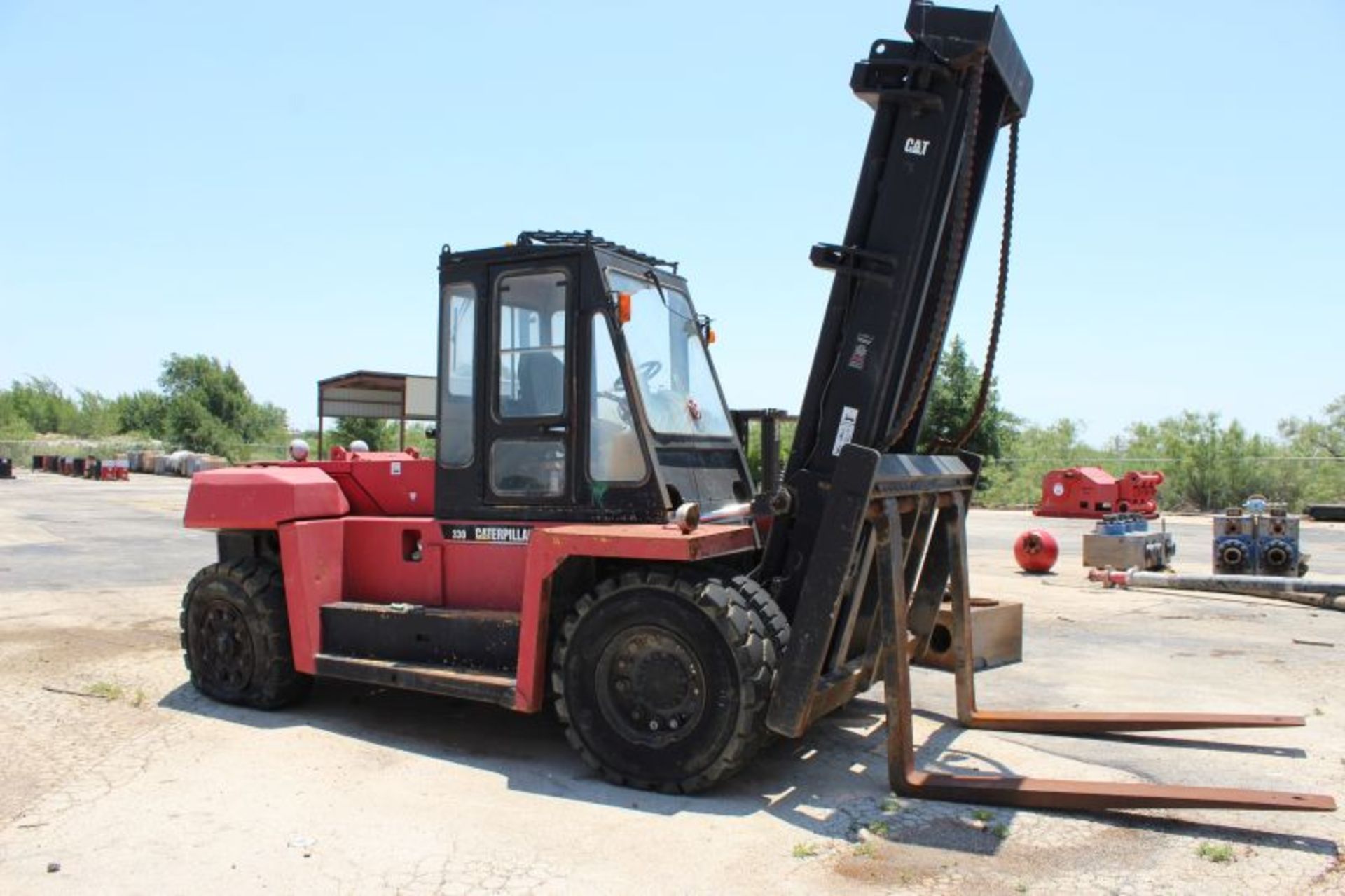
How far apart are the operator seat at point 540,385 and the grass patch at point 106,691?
11.8ft

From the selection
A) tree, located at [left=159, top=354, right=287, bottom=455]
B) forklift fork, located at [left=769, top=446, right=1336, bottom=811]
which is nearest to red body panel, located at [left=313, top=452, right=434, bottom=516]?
forklift fork, located at [left=769, top=446, right=1336, bottom=811]

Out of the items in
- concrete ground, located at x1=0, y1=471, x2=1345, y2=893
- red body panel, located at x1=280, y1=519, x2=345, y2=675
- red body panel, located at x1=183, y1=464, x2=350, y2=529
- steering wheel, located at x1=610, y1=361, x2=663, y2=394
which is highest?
steering wheel, located at x1=610, y1=361, x2=663, y2=394

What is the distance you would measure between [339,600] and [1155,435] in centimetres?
3462

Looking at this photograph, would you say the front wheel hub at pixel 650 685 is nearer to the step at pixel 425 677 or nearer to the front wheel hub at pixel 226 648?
the step at pixel 425 677

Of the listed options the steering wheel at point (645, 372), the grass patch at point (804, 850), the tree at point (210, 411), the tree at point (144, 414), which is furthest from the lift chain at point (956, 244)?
the tree at point (144, 414)

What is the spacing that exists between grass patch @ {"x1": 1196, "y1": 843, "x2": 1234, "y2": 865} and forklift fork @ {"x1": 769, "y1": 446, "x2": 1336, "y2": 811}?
24 cm

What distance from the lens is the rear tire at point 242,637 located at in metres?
6.79

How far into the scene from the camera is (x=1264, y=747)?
602 cm

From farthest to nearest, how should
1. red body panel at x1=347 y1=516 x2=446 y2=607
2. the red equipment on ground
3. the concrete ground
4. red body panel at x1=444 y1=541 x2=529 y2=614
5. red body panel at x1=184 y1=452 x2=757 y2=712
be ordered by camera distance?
the red equipment on ground < red body panel at x1=347 y1=516 x2=446 y2=607 < red body panel at x1=444 y1=541 x2=529 y2=614 < red body panel at x1=184 y1=452 x2=757 y2=712 < the concrete ground

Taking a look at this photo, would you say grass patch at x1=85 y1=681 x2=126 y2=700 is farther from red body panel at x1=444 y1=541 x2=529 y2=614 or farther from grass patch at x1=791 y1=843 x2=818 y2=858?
grass patch at x1=791 y1=843 x2=818 y2=858

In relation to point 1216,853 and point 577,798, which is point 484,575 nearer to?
point 577,798

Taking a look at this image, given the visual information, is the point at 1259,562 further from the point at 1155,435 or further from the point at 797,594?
the point at 1155,435

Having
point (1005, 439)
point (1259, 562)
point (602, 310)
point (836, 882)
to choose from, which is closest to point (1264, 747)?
point (836, 882)

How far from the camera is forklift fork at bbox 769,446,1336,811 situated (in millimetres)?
4848
